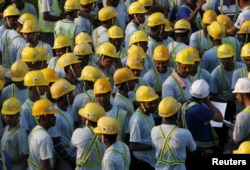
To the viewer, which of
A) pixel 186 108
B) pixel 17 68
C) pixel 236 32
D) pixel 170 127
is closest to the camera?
pixel 170 127

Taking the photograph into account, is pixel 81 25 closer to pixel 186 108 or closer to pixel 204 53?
pixel 204 53

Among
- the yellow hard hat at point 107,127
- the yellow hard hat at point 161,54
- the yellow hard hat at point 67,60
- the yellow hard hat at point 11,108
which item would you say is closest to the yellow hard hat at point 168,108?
the yellow hard hat at point 107,127

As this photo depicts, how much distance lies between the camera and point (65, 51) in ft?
49.1

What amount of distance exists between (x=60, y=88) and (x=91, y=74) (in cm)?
86

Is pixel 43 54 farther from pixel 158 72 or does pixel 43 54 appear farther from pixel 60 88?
pixel 60 88

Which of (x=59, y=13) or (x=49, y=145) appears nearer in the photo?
(x=49, y=145)

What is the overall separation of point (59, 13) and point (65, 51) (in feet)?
10.2

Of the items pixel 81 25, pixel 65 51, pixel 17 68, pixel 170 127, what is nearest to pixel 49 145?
pixel 170 127

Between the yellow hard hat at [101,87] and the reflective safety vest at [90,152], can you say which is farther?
the yellow hard hat at [101,87]

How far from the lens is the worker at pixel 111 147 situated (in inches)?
419

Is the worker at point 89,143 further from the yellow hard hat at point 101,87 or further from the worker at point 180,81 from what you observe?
the worker at point 180,81

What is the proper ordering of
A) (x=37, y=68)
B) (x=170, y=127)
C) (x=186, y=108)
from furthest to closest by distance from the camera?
(x=37, y=68), (x=186, y=108), (x=170, y=127)

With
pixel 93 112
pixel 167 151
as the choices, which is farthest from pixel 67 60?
pixel 167 151

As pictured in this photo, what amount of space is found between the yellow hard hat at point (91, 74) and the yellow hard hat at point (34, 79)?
65cm
